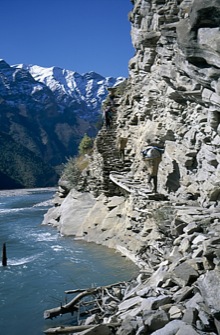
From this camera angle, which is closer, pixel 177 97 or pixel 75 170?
pixel 177 97

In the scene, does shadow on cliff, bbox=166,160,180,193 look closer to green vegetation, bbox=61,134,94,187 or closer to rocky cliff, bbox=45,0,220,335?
rocky cliff, bbox=45,0,220,335

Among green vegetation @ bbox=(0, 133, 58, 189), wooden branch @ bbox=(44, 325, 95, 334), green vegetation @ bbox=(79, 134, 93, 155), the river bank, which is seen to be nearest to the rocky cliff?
the river bank

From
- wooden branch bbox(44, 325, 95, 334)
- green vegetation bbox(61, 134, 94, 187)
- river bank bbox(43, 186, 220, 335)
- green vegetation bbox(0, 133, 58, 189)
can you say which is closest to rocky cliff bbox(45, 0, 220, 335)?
river bank bbox(43, 186, 220, 335)

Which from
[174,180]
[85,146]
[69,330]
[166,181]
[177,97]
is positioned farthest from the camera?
[85,146]

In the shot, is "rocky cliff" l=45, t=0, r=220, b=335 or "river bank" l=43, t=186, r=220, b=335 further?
"rocky cliff" l=45, t=0, r=220, b=335

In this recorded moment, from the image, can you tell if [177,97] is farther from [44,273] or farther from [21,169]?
[21,169]

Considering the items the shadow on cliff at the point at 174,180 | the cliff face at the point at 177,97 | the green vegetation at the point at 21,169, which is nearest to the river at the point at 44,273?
the shadow on cliff at the point at 174,180

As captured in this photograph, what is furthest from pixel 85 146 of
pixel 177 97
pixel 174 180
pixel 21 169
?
pixel 21 169

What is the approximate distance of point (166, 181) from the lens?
70.3 feet

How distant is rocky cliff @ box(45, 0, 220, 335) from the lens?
9.52 meters

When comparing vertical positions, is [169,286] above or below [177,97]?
below

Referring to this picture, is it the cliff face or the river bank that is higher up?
the cliff face

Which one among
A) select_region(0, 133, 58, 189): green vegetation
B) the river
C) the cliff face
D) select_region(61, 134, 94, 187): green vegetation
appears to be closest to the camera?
the cliff face

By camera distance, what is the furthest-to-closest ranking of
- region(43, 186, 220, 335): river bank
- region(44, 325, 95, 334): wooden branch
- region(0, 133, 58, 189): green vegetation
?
region(0, 133, 58, 189): green vegetation < region(44, 325, 95, 334): wooden branch < region(43, 186, 220, 335): river bank
